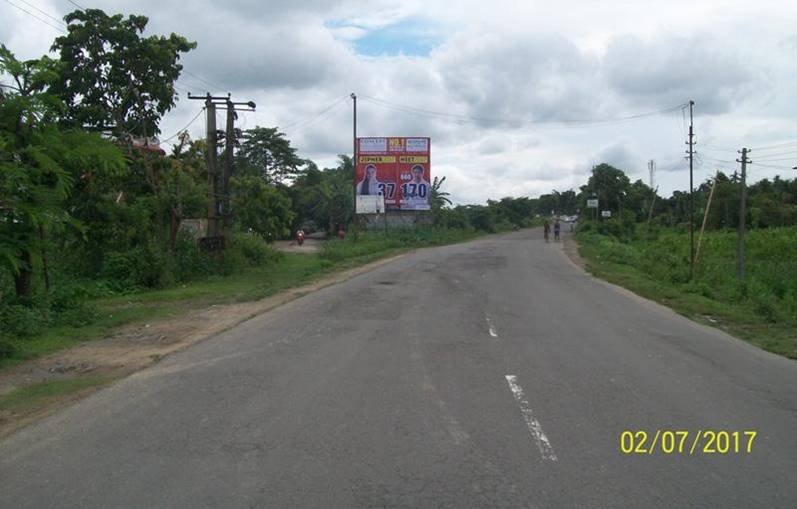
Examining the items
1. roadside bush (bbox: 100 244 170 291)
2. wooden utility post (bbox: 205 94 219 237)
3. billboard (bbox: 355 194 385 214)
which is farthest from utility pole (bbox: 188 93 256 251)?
billboard (bbox: 355 194 385 214)

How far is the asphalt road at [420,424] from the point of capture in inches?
194

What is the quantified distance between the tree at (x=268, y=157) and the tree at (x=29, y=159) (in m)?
41.4

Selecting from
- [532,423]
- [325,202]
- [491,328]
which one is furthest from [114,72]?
[325,202]

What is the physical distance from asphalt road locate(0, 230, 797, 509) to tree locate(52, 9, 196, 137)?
11.2m

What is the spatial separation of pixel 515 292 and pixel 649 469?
44.3 feet

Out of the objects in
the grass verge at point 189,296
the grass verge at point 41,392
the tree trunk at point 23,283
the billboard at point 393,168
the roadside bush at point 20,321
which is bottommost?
the grass verge at point 41,392

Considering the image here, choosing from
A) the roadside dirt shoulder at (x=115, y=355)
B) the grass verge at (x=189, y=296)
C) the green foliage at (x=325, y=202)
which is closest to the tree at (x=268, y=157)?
the green foliage at (x=325, y=202)

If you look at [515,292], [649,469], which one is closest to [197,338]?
[649,469]

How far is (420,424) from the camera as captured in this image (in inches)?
256

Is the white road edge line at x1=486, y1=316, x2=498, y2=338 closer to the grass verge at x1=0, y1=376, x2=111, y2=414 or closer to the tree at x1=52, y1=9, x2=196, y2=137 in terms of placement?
the grass verge at x1=0, y1=376, x2=111, y2=414

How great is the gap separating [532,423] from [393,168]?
45.9 m

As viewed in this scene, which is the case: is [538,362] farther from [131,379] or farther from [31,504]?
[31,504]
